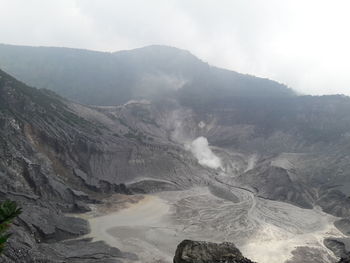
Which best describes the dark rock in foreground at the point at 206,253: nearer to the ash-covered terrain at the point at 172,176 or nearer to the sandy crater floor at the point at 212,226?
the ash-covered terrain at the point at 172,176

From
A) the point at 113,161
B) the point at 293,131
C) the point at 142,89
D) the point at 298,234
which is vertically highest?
→ the point at 142,89

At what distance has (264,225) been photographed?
192 feet

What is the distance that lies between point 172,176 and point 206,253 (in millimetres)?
68891

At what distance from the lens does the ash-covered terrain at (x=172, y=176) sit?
47094 mm

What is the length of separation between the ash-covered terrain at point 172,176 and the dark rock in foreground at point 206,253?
18935 mm

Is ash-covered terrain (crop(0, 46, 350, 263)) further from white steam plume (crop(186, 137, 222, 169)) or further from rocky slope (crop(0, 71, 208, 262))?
white steam plume (crop(186, 137, 222, 169))

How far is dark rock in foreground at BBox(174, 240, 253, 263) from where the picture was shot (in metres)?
14.2

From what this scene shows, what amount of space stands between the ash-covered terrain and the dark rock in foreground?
18935mm

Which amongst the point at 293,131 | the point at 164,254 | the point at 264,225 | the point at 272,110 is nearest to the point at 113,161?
the point at 264,225

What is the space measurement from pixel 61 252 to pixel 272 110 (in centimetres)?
11462

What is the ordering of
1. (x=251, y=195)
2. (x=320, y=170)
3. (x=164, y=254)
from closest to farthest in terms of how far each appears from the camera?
(x=164, y=254) < (x=251, y=195) < (x=320, y=170)

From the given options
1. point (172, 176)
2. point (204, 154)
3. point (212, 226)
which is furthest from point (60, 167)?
point (204, 154)

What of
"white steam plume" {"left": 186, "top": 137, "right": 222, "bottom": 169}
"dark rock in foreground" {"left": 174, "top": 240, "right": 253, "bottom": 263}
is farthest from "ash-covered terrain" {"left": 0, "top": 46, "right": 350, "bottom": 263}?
"dark rock in foreground" {"left": 174, "top": 240, "right": 253, "bottom": 263}

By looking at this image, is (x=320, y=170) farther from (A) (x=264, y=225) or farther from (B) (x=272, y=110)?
(B) (x=272, y=110)
